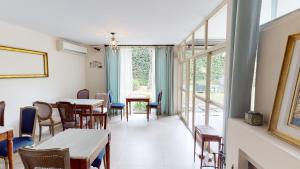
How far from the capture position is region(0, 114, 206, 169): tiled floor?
291 centimetres

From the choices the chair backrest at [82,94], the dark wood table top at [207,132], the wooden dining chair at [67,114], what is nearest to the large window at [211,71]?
the dark wood table top at [207,132]

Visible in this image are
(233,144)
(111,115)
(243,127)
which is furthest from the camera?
(111,115)

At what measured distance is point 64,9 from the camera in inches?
107

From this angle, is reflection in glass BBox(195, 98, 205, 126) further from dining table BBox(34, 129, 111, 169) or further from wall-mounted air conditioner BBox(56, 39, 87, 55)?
wall-mounted air conditioner BBox(56, 39, 87, 55)

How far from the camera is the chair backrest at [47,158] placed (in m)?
1.41

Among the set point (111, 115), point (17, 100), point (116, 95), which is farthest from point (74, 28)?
point (111, 115)

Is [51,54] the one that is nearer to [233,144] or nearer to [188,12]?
[188,12]

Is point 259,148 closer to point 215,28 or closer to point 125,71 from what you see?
point 215,28

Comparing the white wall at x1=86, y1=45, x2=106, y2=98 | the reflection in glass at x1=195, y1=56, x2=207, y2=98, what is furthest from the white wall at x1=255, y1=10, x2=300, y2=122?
the white wall at x1=86, y1=45, x2=106, y2=98

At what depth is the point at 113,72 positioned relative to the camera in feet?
20.5

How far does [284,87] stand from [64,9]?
292 cm

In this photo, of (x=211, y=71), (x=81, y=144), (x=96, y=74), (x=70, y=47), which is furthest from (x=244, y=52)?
(x=96, y=74)

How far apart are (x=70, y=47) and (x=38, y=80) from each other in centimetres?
148

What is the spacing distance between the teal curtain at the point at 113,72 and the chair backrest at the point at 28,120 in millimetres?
3327
